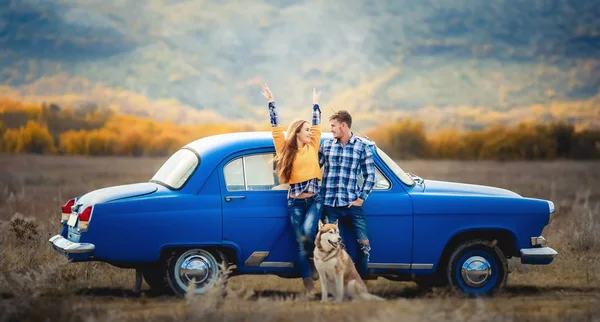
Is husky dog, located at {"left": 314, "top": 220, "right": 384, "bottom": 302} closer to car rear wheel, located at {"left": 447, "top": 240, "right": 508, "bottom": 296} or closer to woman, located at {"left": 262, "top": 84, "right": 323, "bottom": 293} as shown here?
woman, located at {"left": 262, "top": 84, "right": 323, "bottom": 293}

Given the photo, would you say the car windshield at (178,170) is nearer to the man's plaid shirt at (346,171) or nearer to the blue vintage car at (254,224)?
the blue vintage car at (254,224)

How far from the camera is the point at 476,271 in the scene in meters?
9.85

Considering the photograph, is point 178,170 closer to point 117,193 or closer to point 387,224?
point 117,193

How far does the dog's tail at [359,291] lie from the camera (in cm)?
905

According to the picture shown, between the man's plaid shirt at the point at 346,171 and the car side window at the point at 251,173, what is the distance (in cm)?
50

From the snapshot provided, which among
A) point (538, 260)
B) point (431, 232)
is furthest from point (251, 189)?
point (538, 260)

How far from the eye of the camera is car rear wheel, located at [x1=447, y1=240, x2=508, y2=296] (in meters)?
9.78

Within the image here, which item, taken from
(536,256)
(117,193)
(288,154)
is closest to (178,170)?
(117,193)

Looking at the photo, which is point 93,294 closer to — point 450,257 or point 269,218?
point 269,218

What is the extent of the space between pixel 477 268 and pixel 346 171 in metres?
1.75

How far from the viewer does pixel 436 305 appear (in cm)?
827

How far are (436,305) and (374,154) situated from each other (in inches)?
76.6

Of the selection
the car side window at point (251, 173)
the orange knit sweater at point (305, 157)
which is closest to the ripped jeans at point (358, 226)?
the orange knit sweater at point (305, 157)

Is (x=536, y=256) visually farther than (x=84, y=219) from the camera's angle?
Yes
